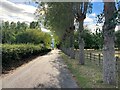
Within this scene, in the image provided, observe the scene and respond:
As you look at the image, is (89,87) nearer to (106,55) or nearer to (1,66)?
(106,55)

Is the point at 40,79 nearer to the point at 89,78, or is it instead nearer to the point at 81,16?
the point at 89,78

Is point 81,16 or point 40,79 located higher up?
point 81,16

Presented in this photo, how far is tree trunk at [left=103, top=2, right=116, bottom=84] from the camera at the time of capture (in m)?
12.2

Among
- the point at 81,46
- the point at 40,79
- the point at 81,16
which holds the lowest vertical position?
the point at 40,79

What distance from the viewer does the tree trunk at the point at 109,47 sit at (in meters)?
12.2

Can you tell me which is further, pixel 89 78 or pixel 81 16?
pixel 81 16

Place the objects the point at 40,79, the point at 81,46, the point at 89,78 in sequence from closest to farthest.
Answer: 1. the point at 89,78
2. the point at 40,79
3. the point at 81,46

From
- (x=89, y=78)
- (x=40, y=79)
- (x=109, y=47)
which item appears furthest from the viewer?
(x=40, y=79)

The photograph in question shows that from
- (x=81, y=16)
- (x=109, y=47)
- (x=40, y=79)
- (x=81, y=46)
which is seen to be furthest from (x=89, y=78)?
(x=81, y=16)

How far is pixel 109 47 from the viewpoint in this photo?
12.5m

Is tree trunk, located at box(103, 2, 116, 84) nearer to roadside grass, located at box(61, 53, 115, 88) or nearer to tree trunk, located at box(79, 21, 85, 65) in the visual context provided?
roadside grass, located at box(61, 53, 115, 88)

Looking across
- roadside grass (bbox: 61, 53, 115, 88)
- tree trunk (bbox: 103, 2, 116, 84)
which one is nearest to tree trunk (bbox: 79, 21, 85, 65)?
roadside grass (bbox: 61, 53, 115, 88)

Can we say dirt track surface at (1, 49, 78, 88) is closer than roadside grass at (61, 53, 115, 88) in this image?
No

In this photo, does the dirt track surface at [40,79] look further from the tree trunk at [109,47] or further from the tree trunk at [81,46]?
the tree trunk at [81,46]
